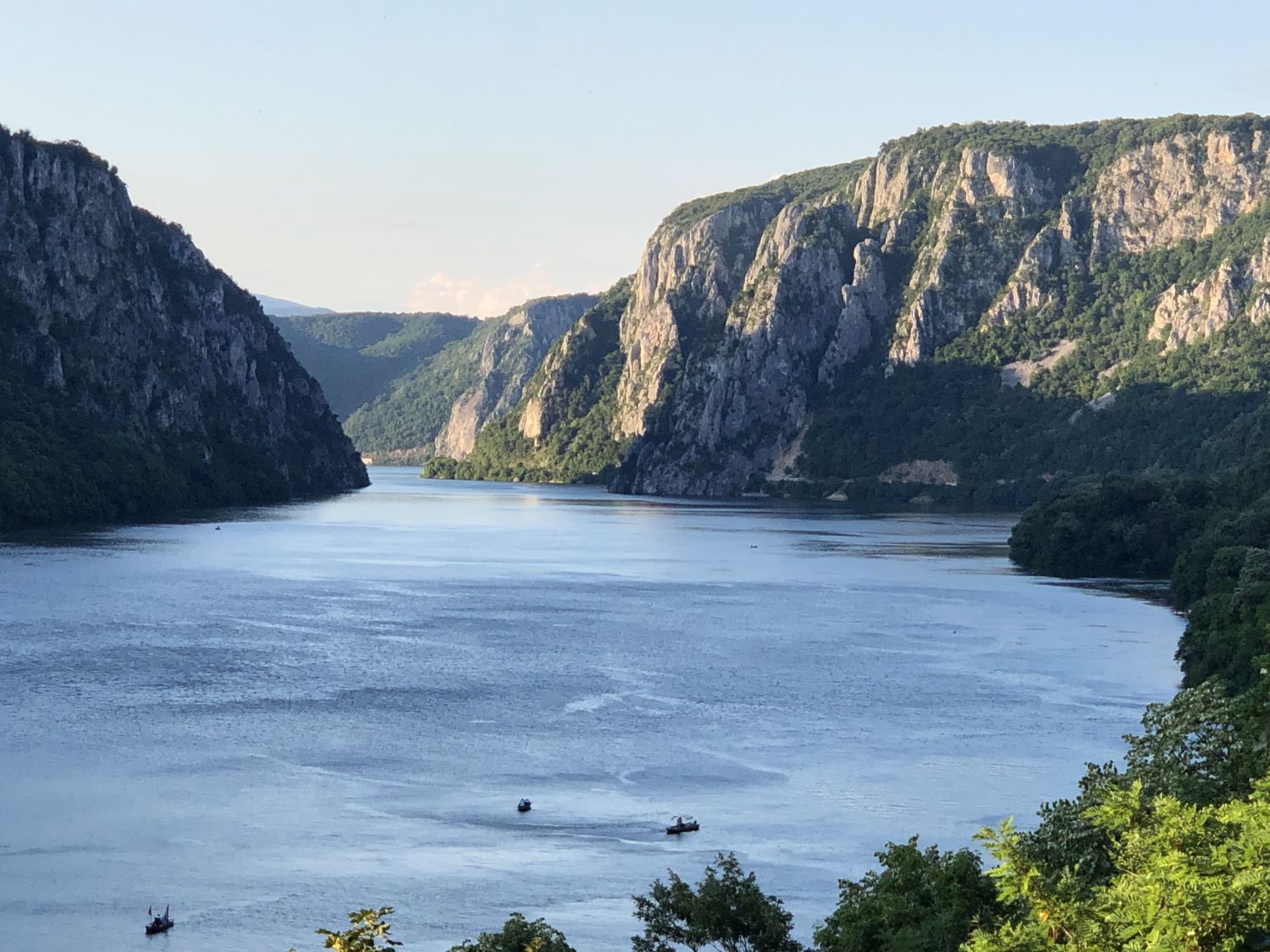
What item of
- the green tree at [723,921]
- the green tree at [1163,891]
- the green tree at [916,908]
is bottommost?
the green tree at [723,921]

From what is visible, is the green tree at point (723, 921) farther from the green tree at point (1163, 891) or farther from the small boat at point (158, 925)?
the small boat at point (158, 925)

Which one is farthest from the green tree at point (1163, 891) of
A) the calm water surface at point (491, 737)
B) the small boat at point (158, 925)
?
the small boat at point (158, 925)

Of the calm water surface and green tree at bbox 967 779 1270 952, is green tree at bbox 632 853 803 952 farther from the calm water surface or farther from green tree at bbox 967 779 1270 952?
green tree at bbox 967 779 1270 952

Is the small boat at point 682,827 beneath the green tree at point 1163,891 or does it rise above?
beneath

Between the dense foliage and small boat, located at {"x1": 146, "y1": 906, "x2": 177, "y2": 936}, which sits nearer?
small boat, located at {"x1": 146, "y1": 906, "x2": 177, "y2": 936}

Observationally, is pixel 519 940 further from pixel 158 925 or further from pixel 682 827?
pixel 682 827

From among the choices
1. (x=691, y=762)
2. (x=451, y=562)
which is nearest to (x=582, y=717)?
(x=691, y=762)

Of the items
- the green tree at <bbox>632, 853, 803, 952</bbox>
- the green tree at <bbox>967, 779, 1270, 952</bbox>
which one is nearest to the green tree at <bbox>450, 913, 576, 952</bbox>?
the green tree at <bbox>632, 853, 803, 952</bbox>
